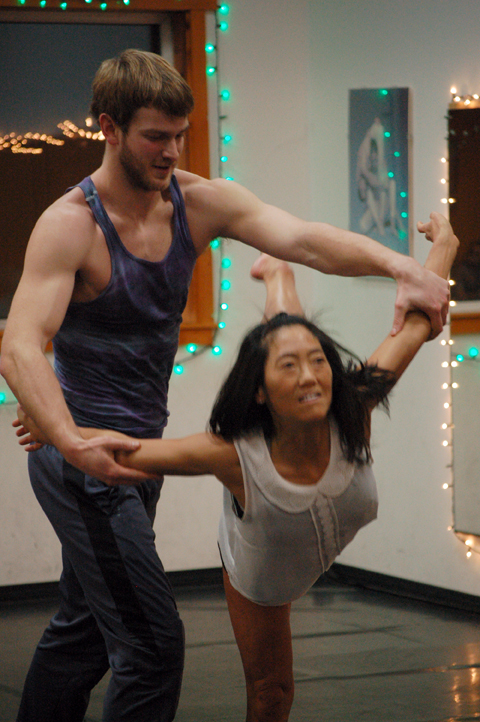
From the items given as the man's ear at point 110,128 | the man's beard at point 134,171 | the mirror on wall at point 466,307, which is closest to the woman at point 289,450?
the man's beard at point 134,171

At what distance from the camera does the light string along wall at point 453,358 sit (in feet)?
11.0

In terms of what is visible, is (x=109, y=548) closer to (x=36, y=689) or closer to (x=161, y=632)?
(x=161, y=632)

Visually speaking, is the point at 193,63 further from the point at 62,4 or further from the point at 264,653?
the point at 264,653

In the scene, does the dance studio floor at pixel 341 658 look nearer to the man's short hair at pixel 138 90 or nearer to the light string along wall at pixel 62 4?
the man's short hair at pixel 138 90

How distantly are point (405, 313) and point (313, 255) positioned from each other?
0.80ft

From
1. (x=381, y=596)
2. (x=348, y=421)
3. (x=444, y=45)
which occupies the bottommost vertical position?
(x=381, y=596)

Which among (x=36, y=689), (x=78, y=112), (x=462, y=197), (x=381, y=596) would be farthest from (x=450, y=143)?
(x=36, y=689)

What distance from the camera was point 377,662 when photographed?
9.68 feet

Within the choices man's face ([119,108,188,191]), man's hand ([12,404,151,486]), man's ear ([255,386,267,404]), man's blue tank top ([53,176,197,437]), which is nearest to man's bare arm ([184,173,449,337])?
man's blue tank top ([53,176,197,437])

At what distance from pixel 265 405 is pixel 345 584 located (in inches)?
95.3

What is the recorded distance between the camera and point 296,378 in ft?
5.27

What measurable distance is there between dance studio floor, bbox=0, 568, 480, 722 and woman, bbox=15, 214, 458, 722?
3.15 ft

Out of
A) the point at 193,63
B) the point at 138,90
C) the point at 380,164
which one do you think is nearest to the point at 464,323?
the point at 380,164

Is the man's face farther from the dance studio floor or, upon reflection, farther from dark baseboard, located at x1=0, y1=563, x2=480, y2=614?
dark baseboard, located at x1=0, y1=563, x2=480, y2=614
